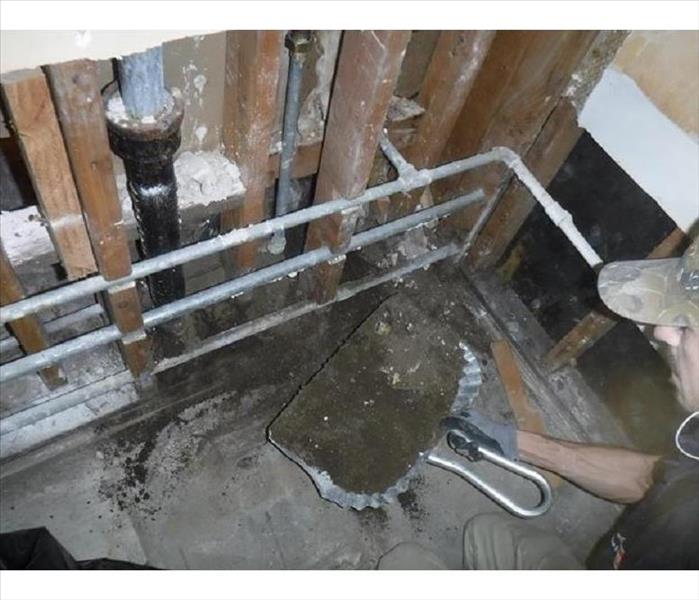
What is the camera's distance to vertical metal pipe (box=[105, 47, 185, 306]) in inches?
54.6

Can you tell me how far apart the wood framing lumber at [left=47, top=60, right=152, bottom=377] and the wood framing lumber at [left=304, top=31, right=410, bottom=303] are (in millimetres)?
721

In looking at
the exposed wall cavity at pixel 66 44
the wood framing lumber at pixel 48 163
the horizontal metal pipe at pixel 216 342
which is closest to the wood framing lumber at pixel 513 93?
the horizontal metal pipe at pixel 216 342

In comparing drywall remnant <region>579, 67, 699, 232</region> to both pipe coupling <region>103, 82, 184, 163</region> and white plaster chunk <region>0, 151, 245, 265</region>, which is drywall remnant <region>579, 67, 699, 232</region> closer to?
white plaster chunk <region>0, 151, 245, 265</region>

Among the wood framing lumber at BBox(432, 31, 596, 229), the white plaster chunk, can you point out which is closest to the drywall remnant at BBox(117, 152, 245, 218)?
the white plaster chunk

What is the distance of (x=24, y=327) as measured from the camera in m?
1.97

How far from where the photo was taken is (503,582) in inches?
38.0

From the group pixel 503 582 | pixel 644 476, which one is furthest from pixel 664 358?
pixel 503 582

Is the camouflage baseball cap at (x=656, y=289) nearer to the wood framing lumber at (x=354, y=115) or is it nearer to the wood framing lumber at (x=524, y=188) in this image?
the wood framing lumber at (x=524, y=188)

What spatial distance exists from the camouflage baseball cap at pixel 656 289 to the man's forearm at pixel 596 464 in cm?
87

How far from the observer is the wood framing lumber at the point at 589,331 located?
2.34m

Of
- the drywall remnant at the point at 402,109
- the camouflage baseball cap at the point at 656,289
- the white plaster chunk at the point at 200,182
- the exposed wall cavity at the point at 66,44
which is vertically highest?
the exposed wall cavity at the point at 66,44

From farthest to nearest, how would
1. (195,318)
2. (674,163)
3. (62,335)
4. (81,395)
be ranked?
(195,318) < (62,335) < (81,395) < (674,163)

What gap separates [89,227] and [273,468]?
1466 millimetres

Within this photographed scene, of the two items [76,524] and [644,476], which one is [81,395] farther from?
[644,476]
